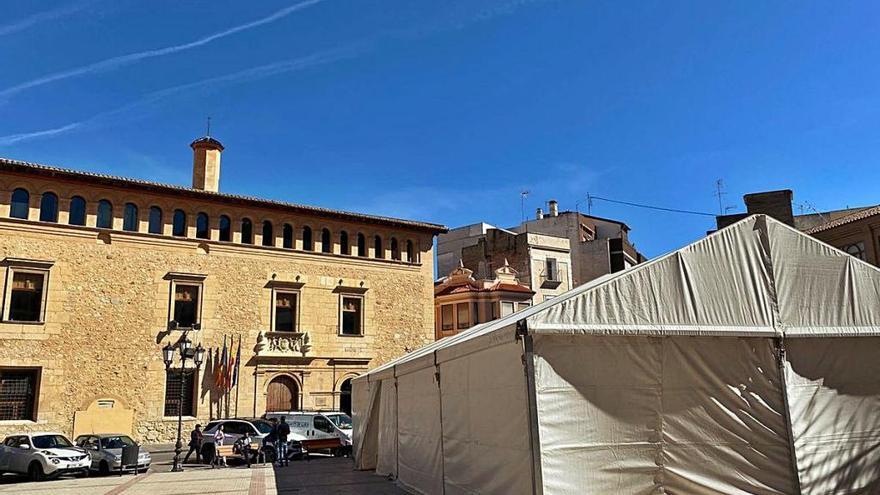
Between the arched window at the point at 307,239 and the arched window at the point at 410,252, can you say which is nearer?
the arched window at the point at 307,239

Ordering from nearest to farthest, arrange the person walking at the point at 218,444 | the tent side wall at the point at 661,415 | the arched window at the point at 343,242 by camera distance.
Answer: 1. the tent side wall at the point at 661,415
2. the person walking at the point at 218,444
3. the arched window at the point at 343,242

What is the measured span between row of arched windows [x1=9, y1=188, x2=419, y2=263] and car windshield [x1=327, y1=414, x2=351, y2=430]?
384 inches

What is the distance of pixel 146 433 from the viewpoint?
2594 centimetres

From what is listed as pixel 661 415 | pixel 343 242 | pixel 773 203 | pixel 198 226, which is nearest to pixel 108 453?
pixel 198 226

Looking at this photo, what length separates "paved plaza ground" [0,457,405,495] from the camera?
1319cm

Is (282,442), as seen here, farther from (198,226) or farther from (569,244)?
(569,244)

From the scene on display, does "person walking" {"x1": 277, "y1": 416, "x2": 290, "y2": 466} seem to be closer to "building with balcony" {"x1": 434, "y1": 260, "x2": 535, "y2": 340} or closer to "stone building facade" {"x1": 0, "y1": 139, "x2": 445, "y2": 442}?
"stone building facade" {"x1": 0, "y1": 139, "x2": 445, "y2": 442}

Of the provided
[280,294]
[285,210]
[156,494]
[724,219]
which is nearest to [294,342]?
[280,294]

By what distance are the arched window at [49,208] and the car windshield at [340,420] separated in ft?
45.7

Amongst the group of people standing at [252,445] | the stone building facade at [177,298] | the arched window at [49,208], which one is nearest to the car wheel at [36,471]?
the group of people standing at [252,445]

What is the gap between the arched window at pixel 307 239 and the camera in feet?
103

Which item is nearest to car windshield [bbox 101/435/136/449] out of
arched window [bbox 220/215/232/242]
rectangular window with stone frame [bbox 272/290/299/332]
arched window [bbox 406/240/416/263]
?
rectangular window with stone frame [bbox 272/290/299/332]

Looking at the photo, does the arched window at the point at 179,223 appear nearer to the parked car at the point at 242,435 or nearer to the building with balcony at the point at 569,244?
the parked car at the point at 242,435

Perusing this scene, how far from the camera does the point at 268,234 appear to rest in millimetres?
30641
